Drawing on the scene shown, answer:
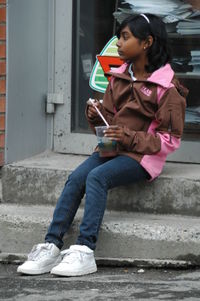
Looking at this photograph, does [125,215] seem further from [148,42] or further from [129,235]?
[148,42]

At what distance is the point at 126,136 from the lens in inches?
216

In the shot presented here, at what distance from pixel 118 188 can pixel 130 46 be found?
896 millimetres

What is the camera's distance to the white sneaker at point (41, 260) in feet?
17.7

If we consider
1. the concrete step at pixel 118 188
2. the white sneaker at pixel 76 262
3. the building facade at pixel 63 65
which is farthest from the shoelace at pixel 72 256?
the building facade at pixel 63 65

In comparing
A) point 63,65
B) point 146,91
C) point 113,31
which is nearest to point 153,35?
point 146,91

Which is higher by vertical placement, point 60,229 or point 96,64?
point 96,64

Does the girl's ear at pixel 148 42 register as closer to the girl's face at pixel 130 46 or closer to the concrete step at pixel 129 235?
the girl's face at pixel 130 46

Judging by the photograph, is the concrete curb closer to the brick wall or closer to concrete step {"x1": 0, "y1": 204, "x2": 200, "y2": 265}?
concrete step {"x1": 0, "y1": 204, "x2": 200, "y2": 265}

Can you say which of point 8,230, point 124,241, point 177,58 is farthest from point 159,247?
point 177,58

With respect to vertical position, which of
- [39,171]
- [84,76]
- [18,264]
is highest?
[84,76]

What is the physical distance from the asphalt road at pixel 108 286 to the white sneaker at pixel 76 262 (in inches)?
1.4

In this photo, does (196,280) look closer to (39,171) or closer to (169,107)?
(169,107)

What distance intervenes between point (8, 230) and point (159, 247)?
97cm

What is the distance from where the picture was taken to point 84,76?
21.7 ft
